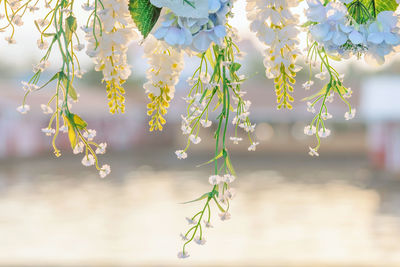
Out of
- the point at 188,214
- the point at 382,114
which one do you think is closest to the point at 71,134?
the point at 188,214

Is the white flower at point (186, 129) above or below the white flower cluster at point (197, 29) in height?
below

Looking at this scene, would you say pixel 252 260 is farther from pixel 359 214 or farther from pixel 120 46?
pixel 120 46

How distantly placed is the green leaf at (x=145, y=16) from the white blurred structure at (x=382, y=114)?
25.7 m

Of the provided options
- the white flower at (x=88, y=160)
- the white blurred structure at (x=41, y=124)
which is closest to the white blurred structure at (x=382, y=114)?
the white blurred structure at (x=41, y=124)

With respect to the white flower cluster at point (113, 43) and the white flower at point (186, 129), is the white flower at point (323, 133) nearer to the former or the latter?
the white flower at point (186, 129)

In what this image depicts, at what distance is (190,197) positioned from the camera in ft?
63.2

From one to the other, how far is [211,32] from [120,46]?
17 cm

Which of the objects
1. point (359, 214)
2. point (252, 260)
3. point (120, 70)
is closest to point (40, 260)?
point (252, 260)

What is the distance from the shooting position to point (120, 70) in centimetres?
107

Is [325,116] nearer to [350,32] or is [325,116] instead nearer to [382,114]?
[350,32]

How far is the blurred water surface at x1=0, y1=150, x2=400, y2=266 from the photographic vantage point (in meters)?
10.8

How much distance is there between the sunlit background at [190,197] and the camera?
11.1m

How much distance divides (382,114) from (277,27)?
26.5 m

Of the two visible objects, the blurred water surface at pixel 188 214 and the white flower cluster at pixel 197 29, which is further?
the blurred water surface at pixel 188 214
